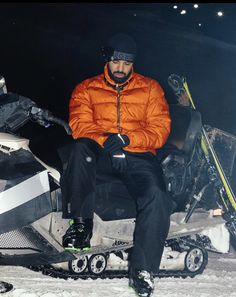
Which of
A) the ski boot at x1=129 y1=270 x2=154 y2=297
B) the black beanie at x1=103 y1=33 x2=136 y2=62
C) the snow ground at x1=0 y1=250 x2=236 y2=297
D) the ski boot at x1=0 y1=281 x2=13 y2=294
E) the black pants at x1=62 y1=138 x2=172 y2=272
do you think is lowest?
the snow ground at x1=0 y1=250 x2=236 y2=297

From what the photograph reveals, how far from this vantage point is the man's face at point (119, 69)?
4.67 m

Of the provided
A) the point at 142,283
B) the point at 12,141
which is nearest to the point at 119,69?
the point at 12,141

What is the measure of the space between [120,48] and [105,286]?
2083mm

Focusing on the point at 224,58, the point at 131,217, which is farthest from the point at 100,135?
the point at 224,58

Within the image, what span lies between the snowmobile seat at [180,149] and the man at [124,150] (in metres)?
0.20

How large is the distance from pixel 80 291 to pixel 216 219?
1.66m

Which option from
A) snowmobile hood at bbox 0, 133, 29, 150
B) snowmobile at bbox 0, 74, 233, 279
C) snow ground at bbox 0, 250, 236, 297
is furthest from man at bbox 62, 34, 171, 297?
snowmobile hood at bbox 0, 133, 29, 150

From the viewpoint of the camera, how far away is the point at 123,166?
427 cm

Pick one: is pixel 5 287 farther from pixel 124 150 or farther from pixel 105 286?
pixel 124 150

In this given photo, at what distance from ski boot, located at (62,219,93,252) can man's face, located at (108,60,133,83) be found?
4.66ft

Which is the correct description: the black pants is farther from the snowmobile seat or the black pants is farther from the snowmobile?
the snowmobile seat

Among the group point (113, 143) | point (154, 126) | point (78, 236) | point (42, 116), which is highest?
point (42, 116)

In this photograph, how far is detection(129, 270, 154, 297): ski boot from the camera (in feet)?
13.3

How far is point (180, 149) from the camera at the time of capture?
16.0 feet
